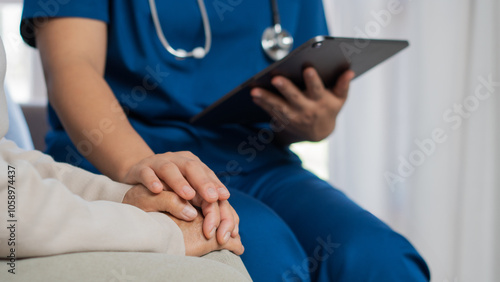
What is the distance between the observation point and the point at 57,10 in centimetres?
77

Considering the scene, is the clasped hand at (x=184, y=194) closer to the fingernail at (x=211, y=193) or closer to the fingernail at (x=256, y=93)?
the fingernail at (x=211, y=193)

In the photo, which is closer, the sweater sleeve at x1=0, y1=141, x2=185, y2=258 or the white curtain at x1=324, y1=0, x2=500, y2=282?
the sweater sleeve at x1=0, y1=141, x2=185, y2=258

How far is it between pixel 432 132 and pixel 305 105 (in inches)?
36.5

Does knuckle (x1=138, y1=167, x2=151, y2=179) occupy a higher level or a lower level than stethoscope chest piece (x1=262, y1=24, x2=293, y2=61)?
lower

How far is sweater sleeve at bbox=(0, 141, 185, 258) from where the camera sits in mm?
354

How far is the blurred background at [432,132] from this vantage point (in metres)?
1.40

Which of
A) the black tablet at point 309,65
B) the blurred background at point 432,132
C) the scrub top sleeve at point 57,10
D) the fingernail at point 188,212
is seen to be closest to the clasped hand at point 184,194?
the fingernail at point 188,212

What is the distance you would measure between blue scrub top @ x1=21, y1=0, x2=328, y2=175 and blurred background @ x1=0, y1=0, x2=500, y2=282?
46cm

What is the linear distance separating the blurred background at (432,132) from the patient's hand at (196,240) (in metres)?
0.88

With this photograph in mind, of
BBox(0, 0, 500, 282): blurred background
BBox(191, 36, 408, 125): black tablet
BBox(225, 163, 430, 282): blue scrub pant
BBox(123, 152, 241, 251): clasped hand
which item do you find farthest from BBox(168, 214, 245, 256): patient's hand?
BBox(0, 0, 500, 282): blurred background

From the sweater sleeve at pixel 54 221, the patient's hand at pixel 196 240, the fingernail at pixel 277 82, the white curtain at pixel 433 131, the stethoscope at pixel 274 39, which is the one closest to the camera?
the sweater sleeve at pixel 54 221

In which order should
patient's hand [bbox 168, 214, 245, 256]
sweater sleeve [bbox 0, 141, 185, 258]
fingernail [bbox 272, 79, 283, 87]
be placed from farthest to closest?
fingernail [bbox 272, 79, 283, 87] → patient's hand [bbox 168, 214, 245, 256] → sweater sleeve [bbox 0, 141, 185, 258]

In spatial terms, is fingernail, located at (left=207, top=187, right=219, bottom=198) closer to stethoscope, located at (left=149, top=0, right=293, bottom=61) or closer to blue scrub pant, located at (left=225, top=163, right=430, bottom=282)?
blue scrub pant, located at (left=225, top=163, right=430, bottom=282)

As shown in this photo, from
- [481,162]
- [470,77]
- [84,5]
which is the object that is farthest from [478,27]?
[84,5]
